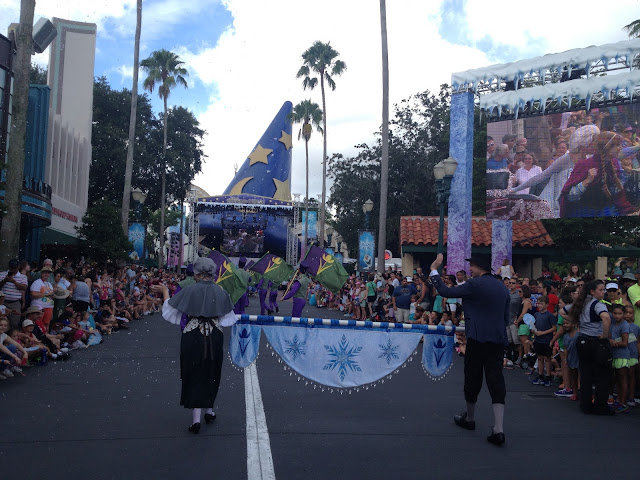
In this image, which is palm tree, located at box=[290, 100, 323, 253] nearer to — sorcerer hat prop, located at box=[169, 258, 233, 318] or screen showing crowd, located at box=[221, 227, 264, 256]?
screen showing crowd, located at box=[221, 227, 264, 256]

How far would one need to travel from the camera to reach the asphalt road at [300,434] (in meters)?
5.50

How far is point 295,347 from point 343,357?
539 mm

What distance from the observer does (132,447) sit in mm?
6051

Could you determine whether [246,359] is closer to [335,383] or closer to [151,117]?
[335,383]

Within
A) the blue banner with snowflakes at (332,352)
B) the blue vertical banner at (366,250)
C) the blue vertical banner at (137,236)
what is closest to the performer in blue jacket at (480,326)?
the blue banner with snowflakes at (332,352)

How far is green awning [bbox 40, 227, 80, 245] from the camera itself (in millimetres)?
29125

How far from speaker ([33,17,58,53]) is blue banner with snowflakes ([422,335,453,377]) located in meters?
27.1

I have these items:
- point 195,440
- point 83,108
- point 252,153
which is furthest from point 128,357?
point 252,153

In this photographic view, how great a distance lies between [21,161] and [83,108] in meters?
22.8

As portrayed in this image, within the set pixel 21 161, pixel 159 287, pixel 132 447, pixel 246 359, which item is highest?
pixel 21 161

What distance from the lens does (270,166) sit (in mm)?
59969

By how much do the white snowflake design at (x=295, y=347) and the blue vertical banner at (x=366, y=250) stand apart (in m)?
19.8

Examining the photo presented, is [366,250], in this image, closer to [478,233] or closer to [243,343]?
[478,233]

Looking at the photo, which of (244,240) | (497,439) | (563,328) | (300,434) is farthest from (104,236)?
(244,240)
